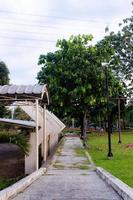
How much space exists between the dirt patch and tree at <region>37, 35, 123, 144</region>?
11.4 metres

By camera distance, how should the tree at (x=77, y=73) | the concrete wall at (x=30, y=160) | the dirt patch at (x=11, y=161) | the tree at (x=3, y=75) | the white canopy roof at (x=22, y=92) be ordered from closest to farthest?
the white canopy roof at (x=22, y=92)
the dirt patch at (x=11, y=161)
the concrete wall at (x=30, y=160)
the tree at (x=77, y=73)
the tree at (x=3, y=75)

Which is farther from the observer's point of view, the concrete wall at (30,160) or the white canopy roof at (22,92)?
the concrete wall at (30,160)

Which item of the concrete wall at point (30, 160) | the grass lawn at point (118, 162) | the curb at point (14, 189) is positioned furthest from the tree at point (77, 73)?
the curb at point (14, 189)

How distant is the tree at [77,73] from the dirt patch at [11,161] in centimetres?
1139

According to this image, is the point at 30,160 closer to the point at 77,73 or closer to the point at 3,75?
the point at 77,73

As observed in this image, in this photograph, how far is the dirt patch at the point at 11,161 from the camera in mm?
22016

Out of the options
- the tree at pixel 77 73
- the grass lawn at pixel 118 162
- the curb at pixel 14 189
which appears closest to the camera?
the curb at pixel 14 189

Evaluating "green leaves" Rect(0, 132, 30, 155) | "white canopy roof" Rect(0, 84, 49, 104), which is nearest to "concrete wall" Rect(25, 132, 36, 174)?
"green leaves" Rect(0, 132, 30, 155)

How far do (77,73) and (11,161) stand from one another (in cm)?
1284

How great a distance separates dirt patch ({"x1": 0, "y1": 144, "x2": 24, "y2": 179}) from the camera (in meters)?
22.0

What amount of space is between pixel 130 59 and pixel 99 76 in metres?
16.6

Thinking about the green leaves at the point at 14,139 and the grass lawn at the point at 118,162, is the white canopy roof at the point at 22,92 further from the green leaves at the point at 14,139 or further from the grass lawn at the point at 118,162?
the grass lawn at the point at 118,162

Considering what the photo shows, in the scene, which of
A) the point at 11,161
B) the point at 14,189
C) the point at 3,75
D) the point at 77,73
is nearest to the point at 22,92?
the point at 11,161

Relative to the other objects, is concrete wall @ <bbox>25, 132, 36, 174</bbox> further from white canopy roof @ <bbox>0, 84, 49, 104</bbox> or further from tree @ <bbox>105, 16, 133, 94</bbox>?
tree @ <bbox>105, 16, 133, 94</bbox>
